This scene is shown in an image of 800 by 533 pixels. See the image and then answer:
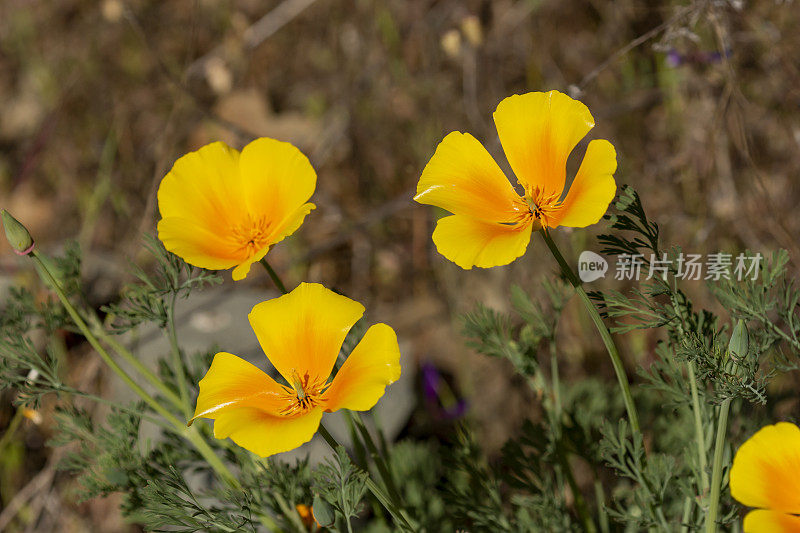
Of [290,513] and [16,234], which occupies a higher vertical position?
[16,234]

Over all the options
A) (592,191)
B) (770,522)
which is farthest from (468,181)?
(770,522)

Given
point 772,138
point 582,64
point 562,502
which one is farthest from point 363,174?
point 562,502

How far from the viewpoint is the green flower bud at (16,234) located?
114cm

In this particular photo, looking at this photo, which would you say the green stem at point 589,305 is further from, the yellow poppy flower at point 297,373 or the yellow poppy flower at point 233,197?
the yellow poppy flower at point 233,197

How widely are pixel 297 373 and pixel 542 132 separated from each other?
0.58 meters

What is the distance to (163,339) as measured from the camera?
2.46 metres

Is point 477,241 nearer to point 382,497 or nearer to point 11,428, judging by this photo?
point 382,497

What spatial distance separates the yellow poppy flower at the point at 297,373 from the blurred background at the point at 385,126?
3.75ft

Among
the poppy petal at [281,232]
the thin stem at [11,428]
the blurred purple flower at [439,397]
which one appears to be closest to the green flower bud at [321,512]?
the poppy petal at [281,232]

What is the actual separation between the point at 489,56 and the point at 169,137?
145cm

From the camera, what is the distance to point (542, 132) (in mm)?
1199

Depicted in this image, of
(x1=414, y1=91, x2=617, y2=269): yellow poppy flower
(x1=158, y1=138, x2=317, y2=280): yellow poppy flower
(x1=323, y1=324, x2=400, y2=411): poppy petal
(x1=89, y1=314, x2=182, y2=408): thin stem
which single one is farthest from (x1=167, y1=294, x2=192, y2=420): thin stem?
(x1=414, y1=91, x2=617, y2=269): yellow poppy flower

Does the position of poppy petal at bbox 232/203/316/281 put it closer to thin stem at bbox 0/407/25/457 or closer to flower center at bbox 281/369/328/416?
flower center at bbox 281/369/328/416

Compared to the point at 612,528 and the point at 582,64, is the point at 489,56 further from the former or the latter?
the point at 612,528
